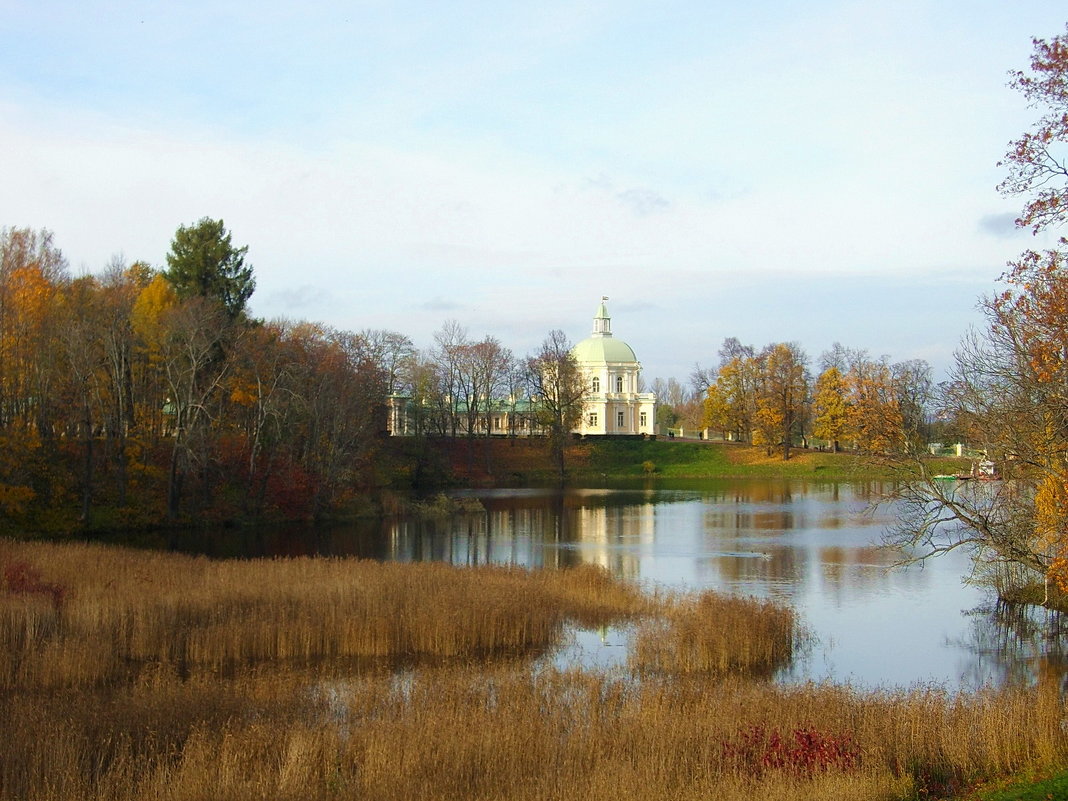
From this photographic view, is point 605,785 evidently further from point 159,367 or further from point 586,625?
point 159,367

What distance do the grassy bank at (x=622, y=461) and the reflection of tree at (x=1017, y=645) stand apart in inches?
1967

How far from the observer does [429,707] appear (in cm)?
1228

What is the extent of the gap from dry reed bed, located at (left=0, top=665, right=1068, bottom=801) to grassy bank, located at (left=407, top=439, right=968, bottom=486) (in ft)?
186

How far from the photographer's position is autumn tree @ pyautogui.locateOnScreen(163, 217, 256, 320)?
158ft

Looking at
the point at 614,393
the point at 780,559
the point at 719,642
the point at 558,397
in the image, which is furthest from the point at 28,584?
the point at 614,393

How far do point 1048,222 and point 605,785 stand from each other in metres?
8.54

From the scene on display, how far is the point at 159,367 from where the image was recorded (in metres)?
42.1

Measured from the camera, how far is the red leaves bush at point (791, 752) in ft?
32.1

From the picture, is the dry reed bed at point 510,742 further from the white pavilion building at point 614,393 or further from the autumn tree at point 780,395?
the white pavilion building at point 614,393

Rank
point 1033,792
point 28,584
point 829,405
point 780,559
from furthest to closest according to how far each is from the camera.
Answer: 1. point 829,405
2. point 780,559
3. point 28,584
4. point 1033,792

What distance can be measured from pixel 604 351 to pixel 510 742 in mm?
99867

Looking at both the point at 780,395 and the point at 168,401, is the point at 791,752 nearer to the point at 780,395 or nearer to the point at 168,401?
the point at 168,401

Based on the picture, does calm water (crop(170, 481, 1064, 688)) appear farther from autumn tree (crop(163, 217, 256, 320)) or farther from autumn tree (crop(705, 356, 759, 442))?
autumn tree (crop(705, 356, 759, 442))

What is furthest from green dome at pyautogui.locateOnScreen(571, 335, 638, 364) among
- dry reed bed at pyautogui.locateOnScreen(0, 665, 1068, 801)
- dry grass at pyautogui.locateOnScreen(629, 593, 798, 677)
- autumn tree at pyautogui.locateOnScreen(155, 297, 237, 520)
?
dry reed bed at pyautogui.locateOnScreen(0, 665, 1068, 801)
